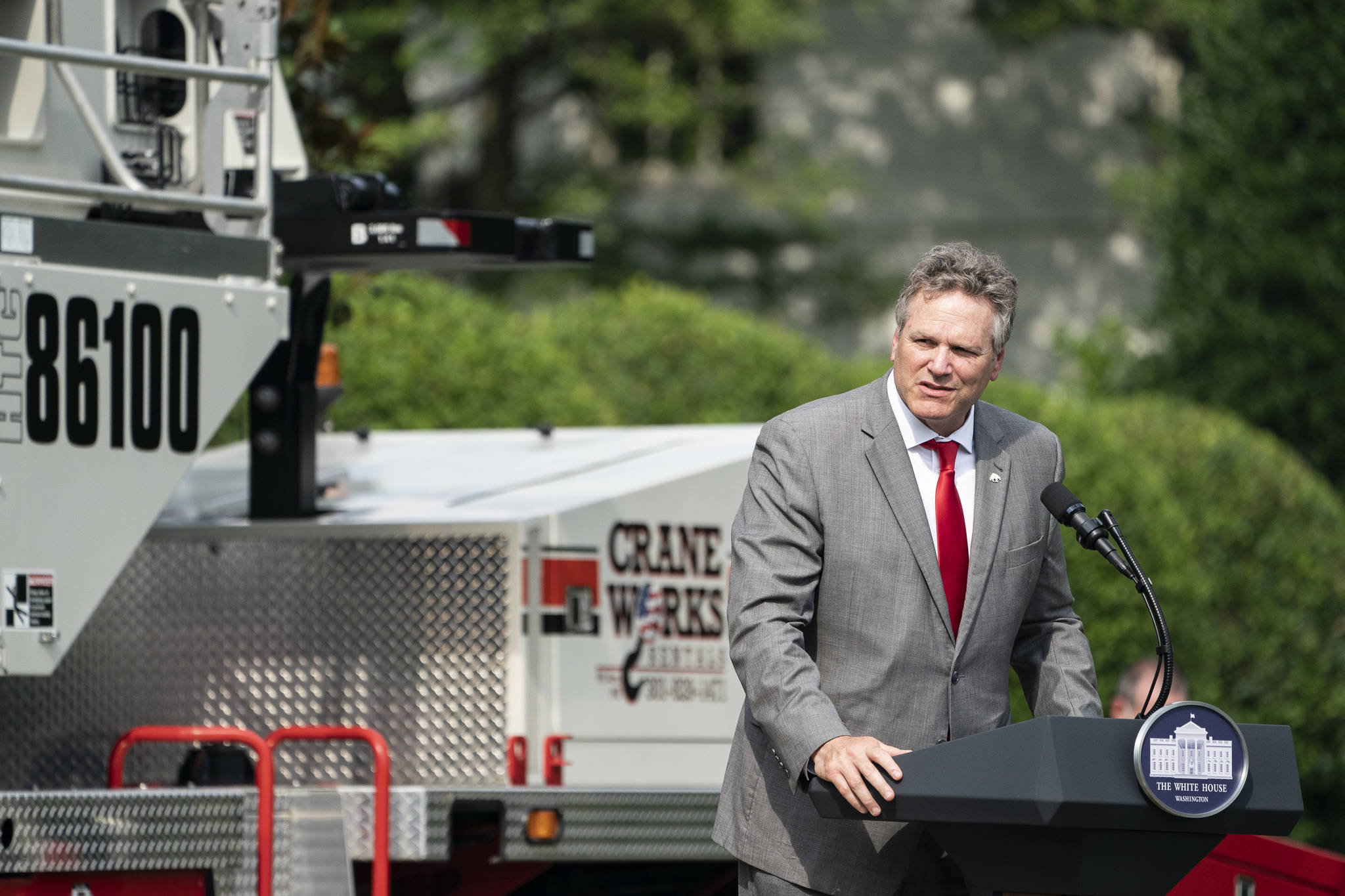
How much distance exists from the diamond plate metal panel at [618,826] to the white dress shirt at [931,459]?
5.45ft

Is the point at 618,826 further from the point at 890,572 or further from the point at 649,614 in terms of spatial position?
the point at 890,572

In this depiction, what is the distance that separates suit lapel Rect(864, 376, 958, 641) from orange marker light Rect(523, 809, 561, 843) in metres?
1.73

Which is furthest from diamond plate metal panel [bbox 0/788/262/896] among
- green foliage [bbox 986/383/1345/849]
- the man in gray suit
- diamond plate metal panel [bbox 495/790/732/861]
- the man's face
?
green foliage [bbox 986/383/1345/849]

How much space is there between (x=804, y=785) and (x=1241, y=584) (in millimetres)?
9670

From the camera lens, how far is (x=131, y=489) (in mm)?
4387

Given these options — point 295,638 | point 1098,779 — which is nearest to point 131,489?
point 295,638

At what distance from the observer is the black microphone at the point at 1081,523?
3.25 m

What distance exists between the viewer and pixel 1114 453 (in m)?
11.6

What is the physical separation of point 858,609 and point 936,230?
62.8 ft

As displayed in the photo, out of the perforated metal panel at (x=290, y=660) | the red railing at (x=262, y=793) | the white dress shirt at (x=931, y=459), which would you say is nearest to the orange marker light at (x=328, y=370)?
the perforated metal panel at (x=290, y=660)

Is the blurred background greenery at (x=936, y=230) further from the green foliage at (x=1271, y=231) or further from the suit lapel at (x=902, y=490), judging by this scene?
the suit lapel at (x=902, y=490)

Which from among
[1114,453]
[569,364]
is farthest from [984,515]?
[1114,453]

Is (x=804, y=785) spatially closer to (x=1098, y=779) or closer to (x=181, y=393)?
(x=1098, y=779)

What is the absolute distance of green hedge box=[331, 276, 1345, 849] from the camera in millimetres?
10734
